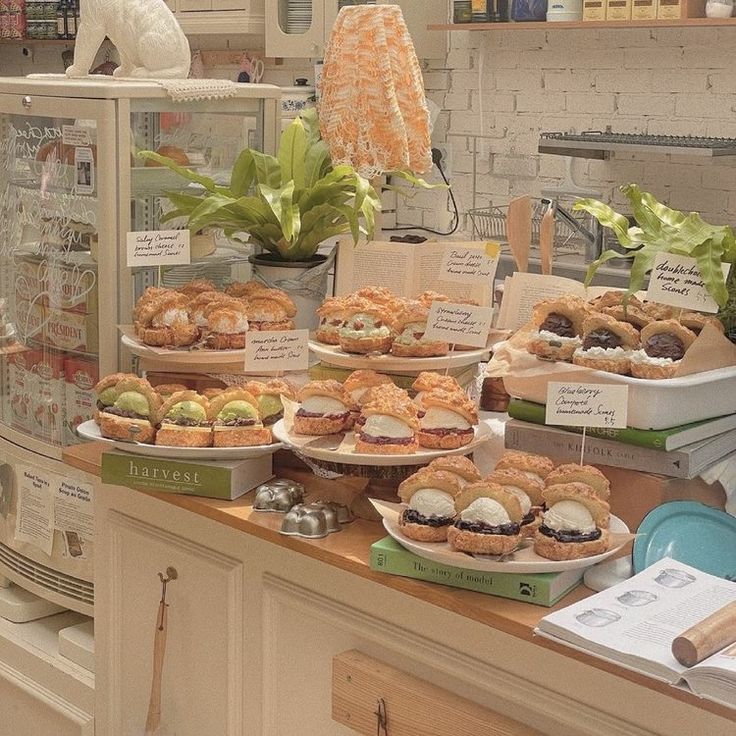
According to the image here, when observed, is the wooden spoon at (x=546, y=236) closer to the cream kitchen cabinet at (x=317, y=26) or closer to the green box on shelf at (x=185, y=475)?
the green box on shelf at (x=185, y=475)

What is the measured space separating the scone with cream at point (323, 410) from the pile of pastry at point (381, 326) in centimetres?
18

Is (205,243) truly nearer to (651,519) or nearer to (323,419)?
(323,419)

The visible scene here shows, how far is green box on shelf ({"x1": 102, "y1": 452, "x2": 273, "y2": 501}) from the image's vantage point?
1.91 m

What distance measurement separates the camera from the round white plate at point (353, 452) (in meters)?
1.75

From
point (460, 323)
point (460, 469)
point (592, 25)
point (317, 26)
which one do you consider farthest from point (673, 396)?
point (317, 26)

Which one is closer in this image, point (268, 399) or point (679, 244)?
point (679, 244)

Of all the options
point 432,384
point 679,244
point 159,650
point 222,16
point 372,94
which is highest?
point 222,16

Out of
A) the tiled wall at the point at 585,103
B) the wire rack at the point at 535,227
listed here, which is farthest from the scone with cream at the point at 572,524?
the tiled wall at the point at 585,103

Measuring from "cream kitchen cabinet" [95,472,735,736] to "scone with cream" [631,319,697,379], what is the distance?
0.40m

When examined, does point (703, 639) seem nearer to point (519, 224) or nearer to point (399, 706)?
point (399, 706)

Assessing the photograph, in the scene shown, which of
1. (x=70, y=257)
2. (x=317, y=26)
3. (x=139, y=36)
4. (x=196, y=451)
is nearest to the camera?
(x=196, y=451)

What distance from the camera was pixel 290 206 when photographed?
2.38 m

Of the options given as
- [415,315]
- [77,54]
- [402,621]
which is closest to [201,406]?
[415,315]

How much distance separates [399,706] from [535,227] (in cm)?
312
